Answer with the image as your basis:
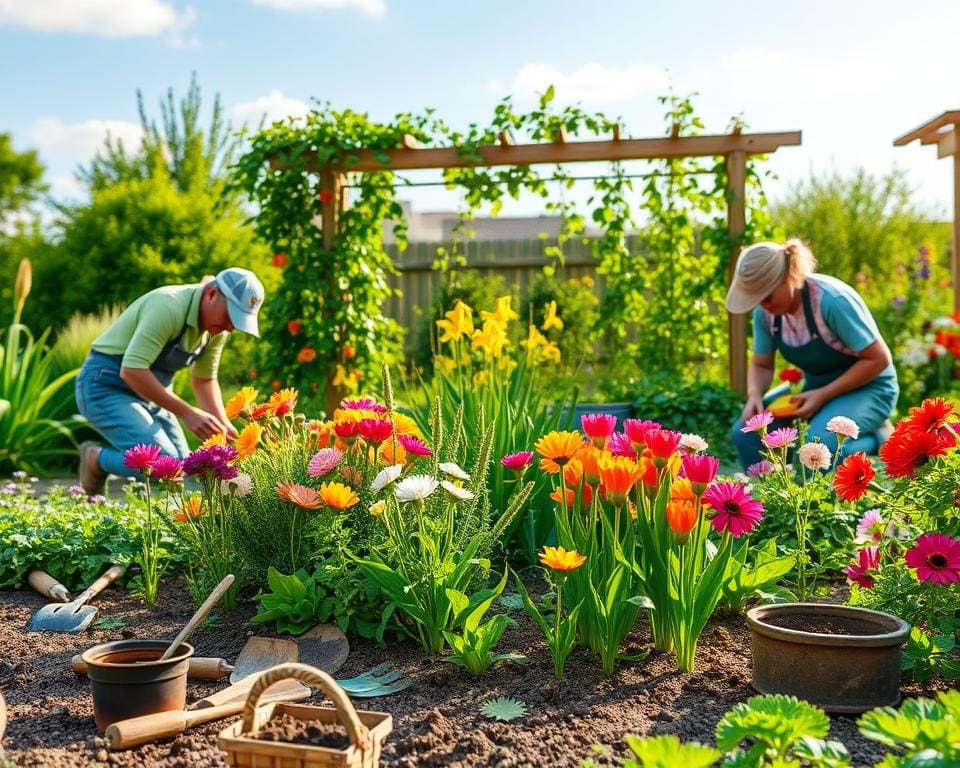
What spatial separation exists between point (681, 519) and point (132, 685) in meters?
Answer: 1.22

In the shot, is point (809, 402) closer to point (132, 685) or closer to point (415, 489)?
point (415, 489)

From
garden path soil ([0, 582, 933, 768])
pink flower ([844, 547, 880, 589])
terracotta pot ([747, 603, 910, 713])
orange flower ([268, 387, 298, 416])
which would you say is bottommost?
garden path soil ([0, 582, 933, 768])

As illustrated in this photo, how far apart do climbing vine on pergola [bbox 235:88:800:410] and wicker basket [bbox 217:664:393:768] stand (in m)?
4.73

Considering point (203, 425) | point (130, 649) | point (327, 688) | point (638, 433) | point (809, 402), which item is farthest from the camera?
point (809, 402)

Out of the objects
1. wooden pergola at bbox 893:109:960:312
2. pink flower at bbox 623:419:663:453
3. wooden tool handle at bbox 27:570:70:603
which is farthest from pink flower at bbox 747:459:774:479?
wooden pergola at bbox 893:109:960:312

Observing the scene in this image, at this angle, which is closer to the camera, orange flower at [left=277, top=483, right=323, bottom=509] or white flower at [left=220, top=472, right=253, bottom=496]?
orange flower at [left=277, top=483, right=323, bottom=509]

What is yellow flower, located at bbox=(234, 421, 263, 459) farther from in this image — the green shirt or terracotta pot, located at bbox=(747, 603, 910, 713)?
the green shirt

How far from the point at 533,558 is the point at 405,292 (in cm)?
810

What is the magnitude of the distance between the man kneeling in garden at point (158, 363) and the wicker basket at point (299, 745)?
95.8 inches

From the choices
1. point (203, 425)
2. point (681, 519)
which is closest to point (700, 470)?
point (681, 519)

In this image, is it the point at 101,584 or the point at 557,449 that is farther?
the point at 101,584

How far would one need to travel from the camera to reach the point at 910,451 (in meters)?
2.28

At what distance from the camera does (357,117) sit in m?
6.26

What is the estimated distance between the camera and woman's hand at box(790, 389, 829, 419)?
4164mm
